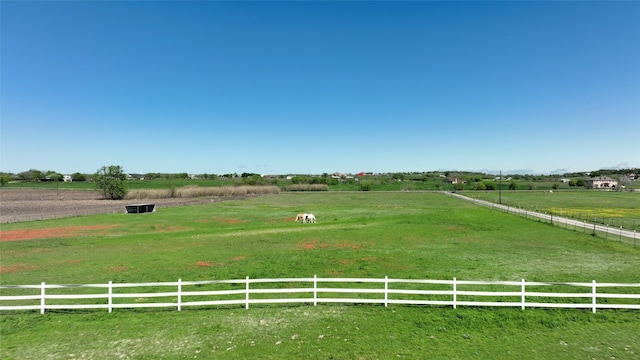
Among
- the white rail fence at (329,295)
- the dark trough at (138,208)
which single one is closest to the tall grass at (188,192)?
the dark trough at (138,208)

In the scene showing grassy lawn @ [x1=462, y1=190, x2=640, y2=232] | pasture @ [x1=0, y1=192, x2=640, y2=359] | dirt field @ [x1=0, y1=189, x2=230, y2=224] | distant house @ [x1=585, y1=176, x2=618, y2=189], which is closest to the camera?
pasture @ [x1=0, y1=192, x2=640, y2=359]

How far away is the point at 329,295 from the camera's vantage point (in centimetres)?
1570

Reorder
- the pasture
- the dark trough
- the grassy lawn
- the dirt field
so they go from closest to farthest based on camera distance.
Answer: the pasture, the grassy lawn, the dirt field, the dark trough

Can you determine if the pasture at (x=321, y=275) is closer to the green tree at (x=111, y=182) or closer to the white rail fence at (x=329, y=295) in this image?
the white rail fence at (x=329, y=295)

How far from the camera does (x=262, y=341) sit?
435 inches

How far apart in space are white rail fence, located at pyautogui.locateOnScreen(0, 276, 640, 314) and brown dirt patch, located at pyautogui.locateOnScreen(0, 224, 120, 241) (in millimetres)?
22226

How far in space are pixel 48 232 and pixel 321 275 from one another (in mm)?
36995

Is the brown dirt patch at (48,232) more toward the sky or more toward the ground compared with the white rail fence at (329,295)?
more toward the ground

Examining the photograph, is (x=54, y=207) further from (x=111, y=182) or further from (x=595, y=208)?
(x=595, y=208)

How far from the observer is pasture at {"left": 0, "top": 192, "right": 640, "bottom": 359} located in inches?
420

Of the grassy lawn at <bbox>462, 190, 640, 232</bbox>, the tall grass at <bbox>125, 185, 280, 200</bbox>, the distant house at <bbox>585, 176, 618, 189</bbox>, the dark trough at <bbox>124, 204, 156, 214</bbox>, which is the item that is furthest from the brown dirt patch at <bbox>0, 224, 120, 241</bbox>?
the distant house at <bbox>585, 176, 618, 189</bbox>

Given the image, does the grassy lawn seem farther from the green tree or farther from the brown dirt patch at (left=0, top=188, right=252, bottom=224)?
the green tree

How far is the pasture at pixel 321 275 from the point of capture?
10.7 metres

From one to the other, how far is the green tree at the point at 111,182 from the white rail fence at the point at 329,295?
96277 mm
